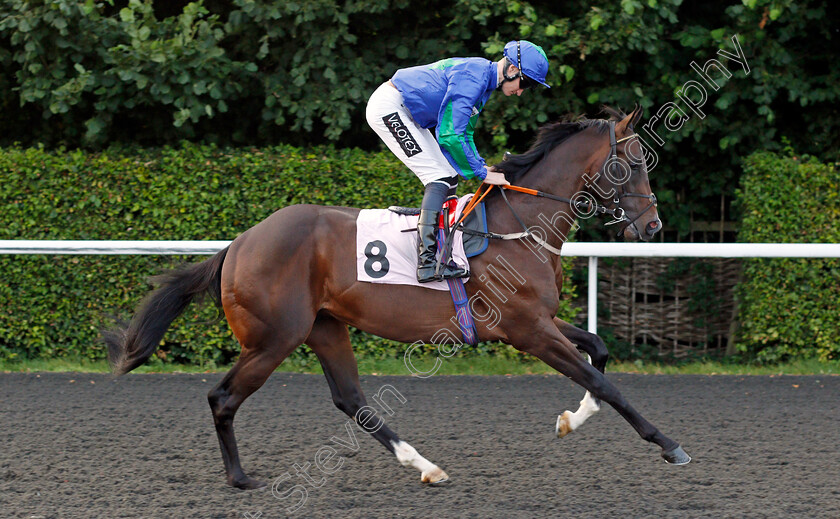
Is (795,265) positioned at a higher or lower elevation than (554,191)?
lower

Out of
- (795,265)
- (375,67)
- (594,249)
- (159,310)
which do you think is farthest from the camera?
(375,67)

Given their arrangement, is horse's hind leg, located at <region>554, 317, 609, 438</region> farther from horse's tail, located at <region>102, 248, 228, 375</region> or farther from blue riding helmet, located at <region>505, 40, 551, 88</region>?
horse's tail, located at <region>102, 248, 228, 375</region>

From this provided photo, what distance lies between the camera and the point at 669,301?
8117 mm

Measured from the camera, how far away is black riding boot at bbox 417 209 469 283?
3836 mm

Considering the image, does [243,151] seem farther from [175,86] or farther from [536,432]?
[536,432]

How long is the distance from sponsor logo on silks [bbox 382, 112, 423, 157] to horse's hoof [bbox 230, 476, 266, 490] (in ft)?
5.63

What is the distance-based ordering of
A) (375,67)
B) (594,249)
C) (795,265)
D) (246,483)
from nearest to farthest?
(246,483)
(594,249)
(795,265)
(375,67)

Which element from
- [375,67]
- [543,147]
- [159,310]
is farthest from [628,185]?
[375,67]

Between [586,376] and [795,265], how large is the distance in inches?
140

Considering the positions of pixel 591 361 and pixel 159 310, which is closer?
pixel 591 361

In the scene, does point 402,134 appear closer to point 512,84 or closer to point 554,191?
point 512,84

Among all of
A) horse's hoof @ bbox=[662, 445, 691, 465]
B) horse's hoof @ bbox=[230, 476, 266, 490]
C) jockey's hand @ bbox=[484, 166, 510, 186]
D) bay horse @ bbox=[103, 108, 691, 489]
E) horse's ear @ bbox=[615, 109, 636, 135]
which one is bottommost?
horse's hoof @ bbox=[230, 476, 266, 490]

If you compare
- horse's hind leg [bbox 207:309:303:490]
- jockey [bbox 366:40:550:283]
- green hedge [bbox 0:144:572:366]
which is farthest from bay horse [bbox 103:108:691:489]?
green hedge [bbox 0:144:572:366]

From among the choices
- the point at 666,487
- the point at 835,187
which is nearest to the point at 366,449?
the point at 666,487
